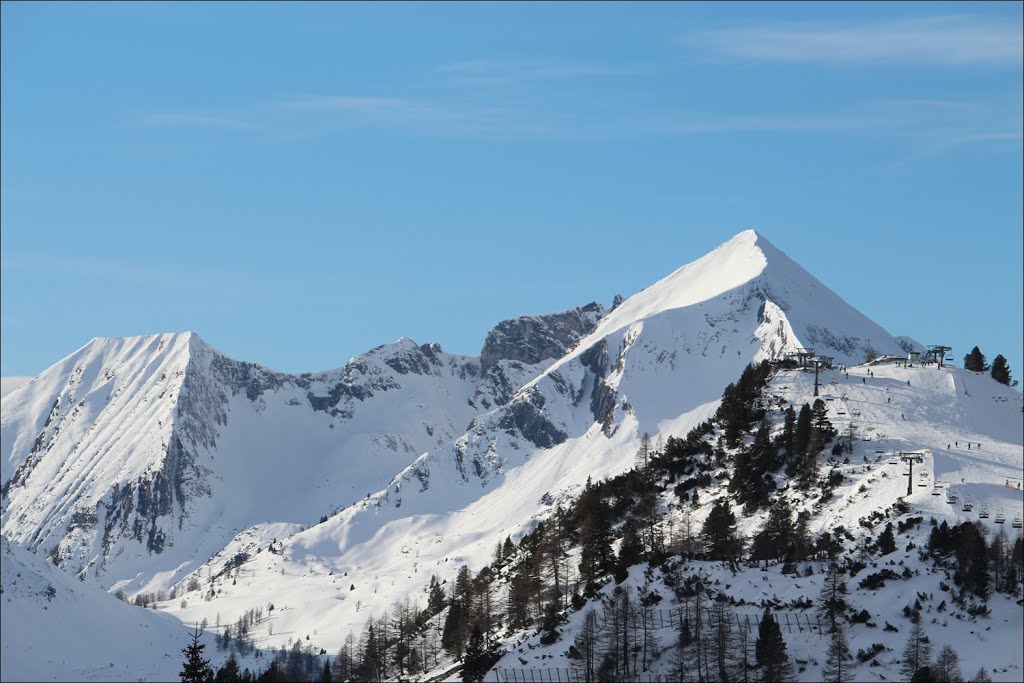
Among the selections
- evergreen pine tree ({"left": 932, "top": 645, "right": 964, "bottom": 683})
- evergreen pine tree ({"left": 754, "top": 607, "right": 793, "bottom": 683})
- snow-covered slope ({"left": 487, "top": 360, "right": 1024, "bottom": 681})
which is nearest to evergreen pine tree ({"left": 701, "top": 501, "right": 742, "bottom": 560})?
snow-covered slope ({"left": 487, "top": 360, "right": 1024, "bottom": 681})

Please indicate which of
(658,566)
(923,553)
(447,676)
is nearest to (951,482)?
(923,553)

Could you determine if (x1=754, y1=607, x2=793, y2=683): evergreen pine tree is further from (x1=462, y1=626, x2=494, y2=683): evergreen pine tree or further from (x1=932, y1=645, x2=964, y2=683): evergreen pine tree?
(x1=462, y1=626, x2=494, y2=683): evergreen pine tree

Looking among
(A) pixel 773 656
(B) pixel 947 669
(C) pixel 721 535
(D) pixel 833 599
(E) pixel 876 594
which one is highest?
(C) pixel 721 535

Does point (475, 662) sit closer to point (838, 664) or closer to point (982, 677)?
point (838, 664)

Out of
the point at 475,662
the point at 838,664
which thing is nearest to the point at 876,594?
the point at 838,664

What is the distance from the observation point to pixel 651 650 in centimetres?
16225

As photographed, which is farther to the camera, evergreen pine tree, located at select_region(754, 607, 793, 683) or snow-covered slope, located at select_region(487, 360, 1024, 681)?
snow-covered slope, located at select_region(487, 360, 1024, 681)

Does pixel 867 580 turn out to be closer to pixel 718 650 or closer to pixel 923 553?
pixel 923 553

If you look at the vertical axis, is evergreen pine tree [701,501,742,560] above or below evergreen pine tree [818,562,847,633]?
above

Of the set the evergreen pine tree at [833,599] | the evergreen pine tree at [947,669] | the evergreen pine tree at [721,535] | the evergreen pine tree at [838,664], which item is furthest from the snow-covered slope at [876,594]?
the evergreen pine tree at [721,535]

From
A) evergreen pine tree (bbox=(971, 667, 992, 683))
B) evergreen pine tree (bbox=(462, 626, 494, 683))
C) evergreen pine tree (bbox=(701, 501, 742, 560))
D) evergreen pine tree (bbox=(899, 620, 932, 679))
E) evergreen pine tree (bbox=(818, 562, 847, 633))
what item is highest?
evergreen pine tree (bbox=(701, 501, 742, 560))

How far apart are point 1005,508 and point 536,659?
198 ft

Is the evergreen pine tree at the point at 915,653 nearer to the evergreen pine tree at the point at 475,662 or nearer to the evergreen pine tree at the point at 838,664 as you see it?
the evergreen pine tree at the point at 838,664

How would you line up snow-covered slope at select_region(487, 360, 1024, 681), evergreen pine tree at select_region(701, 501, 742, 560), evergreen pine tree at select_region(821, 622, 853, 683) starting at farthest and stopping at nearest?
evergreen pine tree at select_region(701, 501, 742, 560) → snow-covered slope at select_region(487, 360, 1024, 681) → evergreen pine tree at select_region(821, 622, 853, 683)
